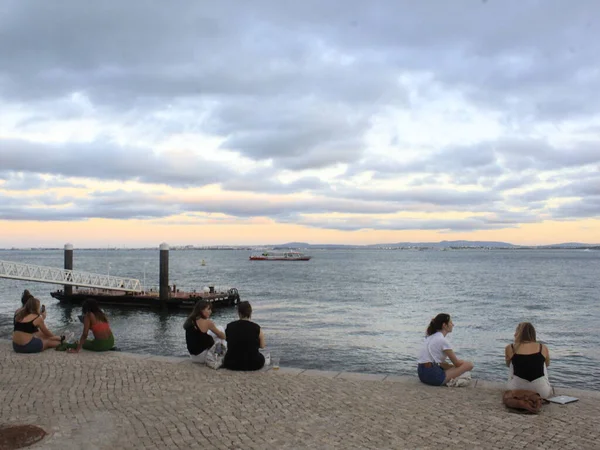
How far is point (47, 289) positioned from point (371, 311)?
3940 centimetres

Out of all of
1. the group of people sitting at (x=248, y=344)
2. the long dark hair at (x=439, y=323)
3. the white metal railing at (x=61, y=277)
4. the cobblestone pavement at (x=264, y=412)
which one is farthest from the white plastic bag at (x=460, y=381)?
the white metal railing at (x=61, y=277)

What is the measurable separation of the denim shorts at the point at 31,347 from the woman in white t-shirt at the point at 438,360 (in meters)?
8.26

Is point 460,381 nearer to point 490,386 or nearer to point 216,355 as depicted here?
point 490,386

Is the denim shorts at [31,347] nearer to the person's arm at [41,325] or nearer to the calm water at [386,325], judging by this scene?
the person's arm at [41,325]

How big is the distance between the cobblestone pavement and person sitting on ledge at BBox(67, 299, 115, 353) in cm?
155

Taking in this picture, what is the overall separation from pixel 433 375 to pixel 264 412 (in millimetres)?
3312

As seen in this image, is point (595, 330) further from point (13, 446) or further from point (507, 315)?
point (13, 446)

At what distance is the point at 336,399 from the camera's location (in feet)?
27.7

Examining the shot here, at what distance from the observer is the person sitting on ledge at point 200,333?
10.8 meters

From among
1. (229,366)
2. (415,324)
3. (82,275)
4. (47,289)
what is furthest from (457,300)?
(47,289)

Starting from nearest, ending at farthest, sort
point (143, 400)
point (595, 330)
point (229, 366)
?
1. point (143, 400)
2. point (229, 366)
3. point (595, 330)

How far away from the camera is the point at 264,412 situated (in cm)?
766

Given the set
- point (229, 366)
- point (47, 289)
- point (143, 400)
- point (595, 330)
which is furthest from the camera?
point (47, 289)

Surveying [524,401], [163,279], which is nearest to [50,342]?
[524,401]
